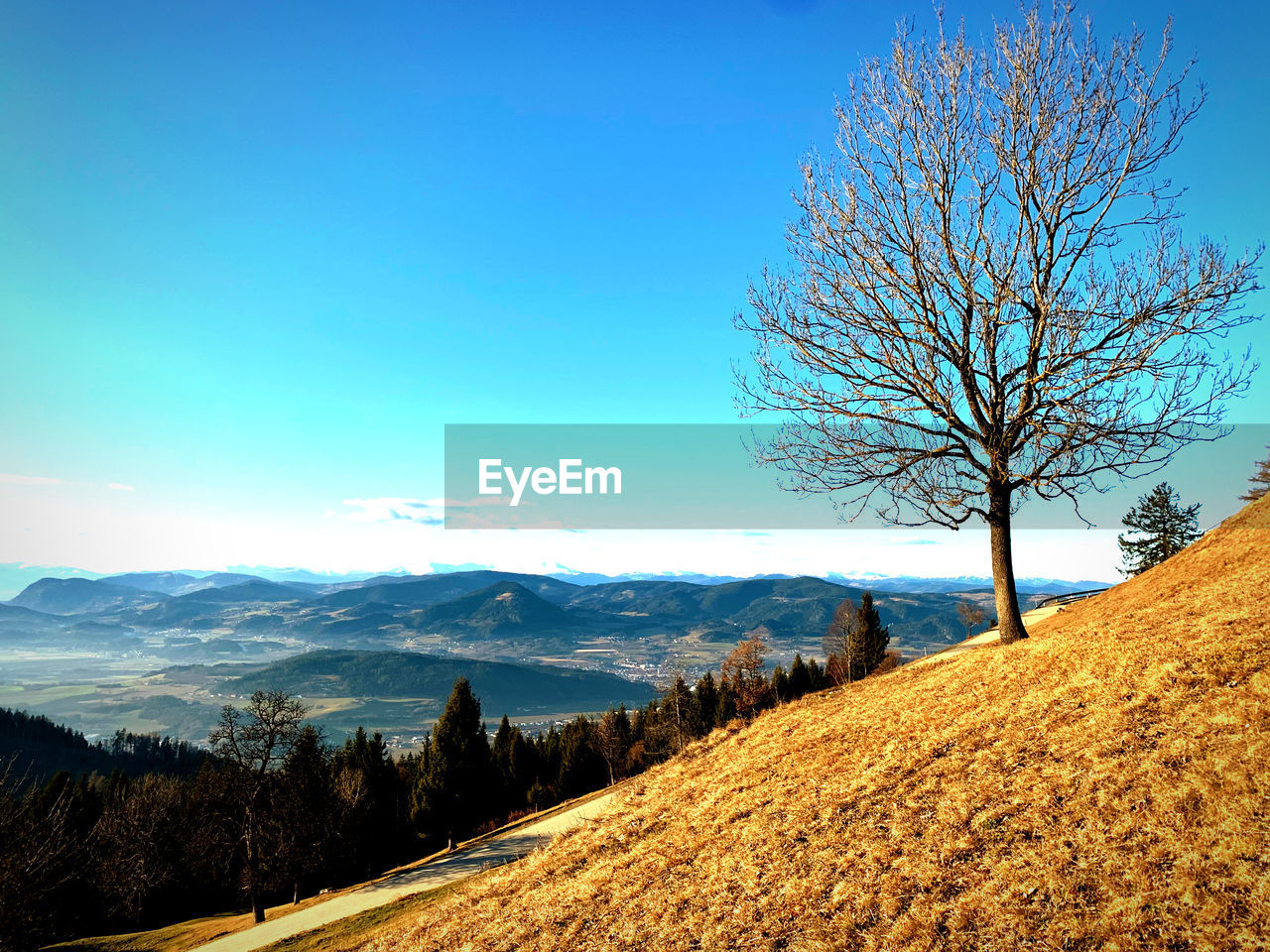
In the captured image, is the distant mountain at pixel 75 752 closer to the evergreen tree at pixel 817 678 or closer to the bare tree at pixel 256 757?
the evergreen tree at pixel 817 678

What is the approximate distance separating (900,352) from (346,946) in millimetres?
19104

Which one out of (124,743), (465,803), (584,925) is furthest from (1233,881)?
(124,743)

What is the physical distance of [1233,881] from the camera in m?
5.23

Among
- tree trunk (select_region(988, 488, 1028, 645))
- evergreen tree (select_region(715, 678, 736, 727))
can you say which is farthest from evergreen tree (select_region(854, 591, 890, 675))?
tree trunk (select_region(988, 488, 1028, 645))

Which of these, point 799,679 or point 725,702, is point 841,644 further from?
point 725,702

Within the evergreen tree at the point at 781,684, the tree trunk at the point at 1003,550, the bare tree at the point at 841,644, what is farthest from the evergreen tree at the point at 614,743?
the tree trunk at the point at 1003,550

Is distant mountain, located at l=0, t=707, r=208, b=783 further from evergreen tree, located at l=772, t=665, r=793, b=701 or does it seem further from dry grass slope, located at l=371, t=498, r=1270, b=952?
dry grass slope, located at l=371, t=498, r=1270, b=952

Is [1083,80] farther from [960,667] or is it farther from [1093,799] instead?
[1093,799]

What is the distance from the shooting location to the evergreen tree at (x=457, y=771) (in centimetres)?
4825

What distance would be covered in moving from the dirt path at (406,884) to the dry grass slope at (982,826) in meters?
8.54

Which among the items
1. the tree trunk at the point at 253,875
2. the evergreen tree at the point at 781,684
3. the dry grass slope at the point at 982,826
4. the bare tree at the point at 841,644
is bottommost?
the evergreen tree at the point at 781,684

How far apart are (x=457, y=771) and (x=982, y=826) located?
159 feet

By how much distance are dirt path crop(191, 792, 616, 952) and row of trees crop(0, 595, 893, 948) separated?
4.84m

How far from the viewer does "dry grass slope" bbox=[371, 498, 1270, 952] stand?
18.6ft
